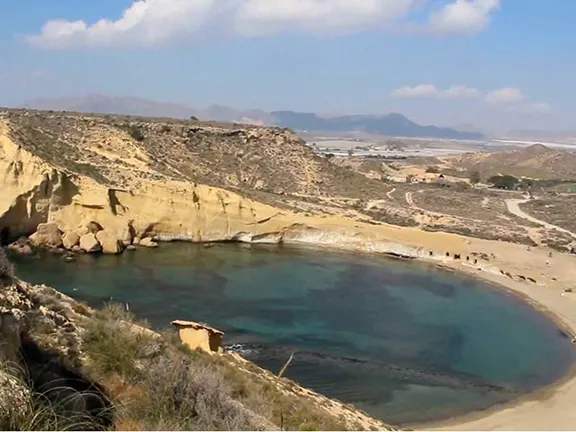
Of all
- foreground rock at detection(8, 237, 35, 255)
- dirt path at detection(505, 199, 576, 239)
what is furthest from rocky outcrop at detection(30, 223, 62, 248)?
dirt path at detection(505, 199, 576, 239)

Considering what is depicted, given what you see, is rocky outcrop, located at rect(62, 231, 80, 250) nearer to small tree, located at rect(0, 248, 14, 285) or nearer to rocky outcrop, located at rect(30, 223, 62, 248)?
rocky outcrop, located at rect(30, 223, 62, 248)

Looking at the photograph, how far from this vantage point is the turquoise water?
68.3ft

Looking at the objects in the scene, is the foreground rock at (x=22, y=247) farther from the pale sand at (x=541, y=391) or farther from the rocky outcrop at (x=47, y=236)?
the pale sand at (x=541, y=391)

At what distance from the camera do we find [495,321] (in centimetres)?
2956

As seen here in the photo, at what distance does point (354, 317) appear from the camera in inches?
1106

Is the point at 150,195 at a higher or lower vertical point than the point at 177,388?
lower

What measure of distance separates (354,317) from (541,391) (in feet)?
29.2

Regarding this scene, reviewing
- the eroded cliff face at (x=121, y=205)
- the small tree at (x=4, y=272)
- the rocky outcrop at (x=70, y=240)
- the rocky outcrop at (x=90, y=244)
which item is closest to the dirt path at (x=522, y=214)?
the eroded cliff face at (x=121, y=205)

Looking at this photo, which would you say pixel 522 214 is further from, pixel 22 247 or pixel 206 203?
pixel 22 247

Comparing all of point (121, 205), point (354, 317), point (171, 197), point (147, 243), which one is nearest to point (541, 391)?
point (354, 317)

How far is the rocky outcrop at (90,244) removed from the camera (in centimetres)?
3697

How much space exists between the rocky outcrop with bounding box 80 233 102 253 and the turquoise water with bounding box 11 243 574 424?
61.0 inches

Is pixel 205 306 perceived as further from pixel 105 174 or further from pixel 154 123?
pixel 154 123

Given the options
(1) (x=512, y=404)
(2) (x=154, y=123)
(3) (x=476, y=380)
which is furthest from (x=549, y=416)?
(2) (x=154, y=123)
